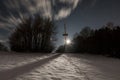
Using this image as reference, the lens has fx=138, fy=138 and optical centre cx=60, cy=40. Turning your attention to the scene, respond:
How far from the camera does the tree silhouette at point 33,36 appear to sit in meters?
12.1

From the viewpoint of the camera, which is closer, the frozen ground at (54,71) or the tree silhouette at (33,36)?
the frozen ground at (54,71)

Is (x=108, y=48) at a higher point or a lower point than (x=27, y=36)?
lower

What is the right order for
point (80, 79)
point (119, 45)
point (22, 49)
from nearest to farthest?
point (80, 79) → point (119, 45) → point (22, 49)

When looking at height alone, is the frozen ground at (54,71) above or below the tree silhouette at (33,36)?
below

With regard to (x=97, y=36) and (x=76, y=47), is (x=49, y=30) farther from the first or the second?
(x=97, y=36)

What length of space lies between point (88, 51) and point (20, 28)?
6.20m

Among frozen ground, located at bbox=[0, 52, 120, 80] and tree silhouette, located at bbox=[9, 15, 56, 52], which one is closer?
frozen ground, located at bbox=[0, 52, 120, 80]

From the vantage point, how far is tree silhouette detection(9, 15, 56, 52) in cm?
1213

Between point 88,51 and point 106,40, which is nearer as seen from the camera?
point 106,40

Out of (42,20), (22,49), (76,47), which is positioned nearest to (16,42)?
(22,49)

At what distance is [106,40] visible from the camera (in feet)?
30.7

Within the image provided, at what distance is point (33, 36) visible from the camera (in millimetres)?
12438

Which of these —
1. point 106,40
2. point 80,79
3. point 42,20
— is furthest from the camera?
Answer: point 42,20

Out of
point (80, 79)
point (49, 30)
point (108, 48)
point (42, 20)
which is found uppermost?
point (42, 20)
